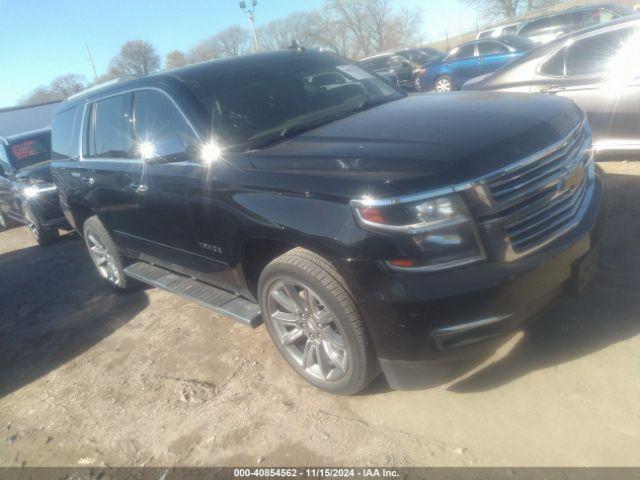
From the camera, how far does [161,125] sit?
3428 mm

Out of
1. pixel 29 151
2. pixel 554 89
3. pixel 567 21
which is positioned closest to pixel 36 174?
pixel 29 151

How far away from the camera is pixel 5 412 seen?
3.46 metres

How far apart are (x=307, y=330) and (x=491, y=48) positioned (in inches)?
505

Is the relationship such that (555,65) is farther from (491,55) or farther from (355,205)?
(491,55)

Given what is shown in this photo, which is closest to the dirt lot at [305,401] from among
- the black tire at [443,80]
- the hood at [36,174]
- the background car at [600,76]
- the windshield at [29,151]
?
the background car at [600,76]

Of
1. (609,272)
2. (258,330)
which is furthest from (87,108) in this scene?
(609,272)

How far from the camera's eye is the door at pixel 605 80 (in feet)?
15.2

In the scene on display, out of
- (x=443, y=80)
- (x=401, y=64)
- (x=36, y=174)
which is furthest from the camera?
(x=401, y=64)

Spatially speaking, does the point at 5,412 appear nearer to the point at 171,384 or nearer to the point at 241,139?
the point at 171,384

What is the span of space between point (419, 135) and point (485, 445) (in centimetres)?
155

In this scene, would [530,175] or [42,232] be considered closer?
[530,175]

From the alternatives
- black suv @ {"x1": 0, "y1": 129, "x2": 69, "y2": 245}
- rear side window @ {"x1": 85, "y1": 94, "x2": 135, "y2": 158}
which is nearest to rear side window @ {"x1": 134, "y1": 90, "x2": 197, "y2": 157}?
rear side window @ {"x1": 85, "y1": 94, "x2": 135, "y2": 158}

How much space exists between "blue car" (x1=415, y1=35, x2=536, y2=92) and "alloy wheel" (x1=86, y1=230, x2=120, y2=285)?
11026 mm

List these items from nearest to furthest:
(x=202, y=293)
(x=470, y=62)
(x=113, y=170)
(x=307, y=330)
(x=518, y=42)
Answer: (x=307, y=330) < (x=202, y=293) < (x=113, y=170) < (x=518, y=42) < (x=470, y=62)
